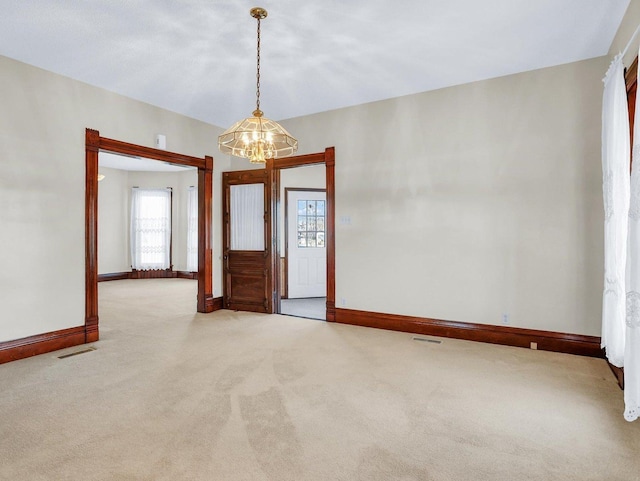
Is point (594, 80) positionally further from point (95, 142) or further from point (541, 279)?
point (95, 142)

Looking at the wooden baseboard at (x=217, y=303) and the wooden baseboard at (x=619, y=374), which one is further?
the wooden baseboard at (x=217, y=303)

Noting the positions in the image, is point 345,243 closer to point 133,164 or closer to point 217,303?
point 217,303

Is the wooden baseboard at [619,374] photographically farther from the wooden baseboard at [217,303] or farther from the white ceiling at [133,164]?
the white ceiling at [133,164]

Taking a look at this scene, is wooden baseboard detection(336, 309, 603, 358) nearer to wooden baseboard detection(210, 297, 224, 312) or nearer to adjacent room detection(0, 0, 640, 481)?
adjacent room detection(0, 0, 640, 481)

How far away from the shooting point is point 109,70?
3.95m

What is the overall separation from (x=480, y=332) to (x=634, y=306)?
2172mm

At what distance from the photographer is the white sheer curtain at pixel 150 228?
1052cm

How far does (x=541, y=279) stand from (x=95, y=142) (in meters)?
5.42

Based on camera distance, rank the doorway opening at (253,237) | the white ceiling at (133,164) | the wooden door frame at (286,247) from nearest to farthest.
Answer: the doorway opening at (253,237) → the wooden door frame at (286,247) → the white ceiling at (133,164)

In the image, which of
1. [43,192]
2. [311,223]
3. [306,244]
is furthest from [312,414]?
[311,223]

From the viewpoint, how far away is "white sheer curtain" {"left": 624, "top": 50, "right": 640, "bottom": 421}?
85.7 inches

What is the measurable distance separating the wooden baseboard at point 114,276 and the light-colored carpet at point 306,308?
18.8ft

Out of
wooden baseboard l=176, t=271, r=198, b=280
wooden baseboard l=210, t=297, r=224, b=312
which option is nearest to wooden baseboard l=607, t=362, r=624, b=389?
wooden baseboard l=210, t=297, r=224, b=312

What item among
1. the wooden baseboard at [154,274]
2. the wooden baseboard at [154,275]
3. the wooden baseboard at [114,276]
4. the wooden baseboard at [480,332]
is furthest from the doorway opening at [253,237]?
the wooden baseboard at [114,276]
